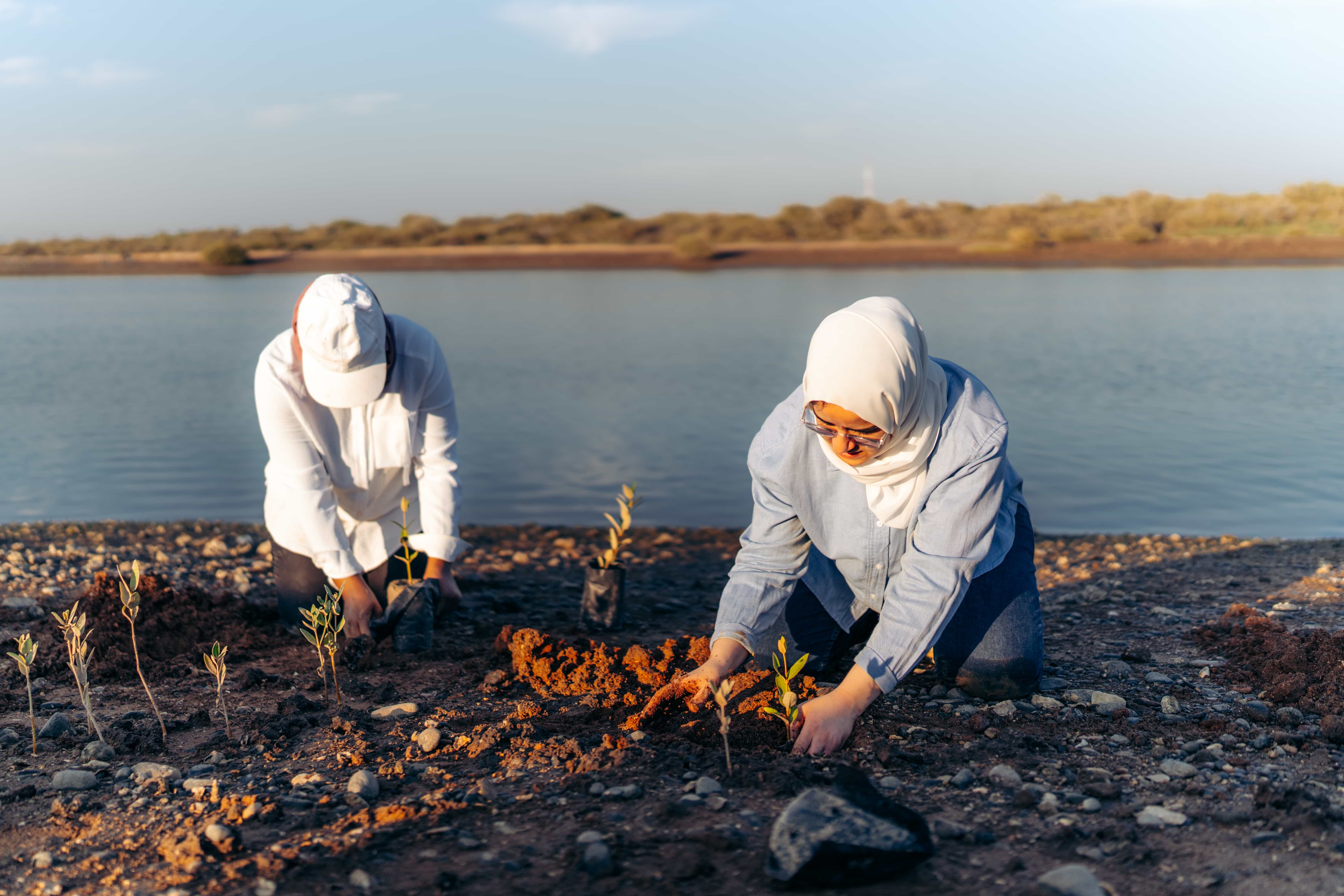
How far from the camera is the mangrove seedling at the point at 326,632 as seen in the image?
10.5 feet

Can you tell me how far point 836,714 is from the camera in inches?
108

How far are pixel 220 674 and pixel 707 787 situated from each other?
1.63 metres

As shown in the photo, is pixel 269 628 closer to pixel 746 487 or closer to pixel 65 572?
pixel 65 572

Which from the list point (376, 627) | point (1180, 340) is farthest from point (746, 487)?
point (1180, 340)

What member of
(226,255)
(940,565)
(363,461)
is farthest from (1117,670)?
(226,255)

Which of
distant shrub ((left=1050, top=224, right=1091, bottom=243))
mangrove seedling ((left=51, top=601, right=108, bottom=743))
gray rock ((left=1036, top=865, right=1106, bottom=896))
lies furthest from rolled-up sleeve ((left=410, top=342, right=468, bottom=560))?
distant shrub ((left=1050, top=224, right=1091, bottom=243))

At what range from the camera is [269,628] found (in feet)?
14.4

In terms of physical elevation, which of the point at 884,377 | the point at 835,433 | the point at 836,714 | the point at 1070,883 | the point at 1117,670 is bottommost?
the point at 1117,670

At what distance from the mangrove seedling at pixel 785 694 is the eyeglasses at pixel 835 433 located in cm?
62

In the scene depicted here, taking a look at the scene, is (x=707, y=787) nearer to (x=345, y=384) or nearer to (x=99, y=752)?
(x=99, y=752)

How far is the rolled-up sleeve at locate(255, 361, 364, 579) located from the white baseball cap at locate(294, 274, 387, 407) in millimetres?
207

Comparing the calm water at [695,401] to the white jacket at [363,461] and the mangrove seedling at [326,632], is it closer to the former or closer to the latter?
the white jacket at [363,461]

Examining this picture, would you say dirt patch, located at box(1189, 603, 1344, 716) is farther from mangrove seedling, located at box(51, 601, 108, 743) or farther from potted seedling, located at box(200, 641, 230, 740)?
mangrove seedling, located at box(51, 601, 108, 743)

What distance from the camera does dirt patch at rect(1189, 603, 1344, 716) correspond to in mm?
3234
